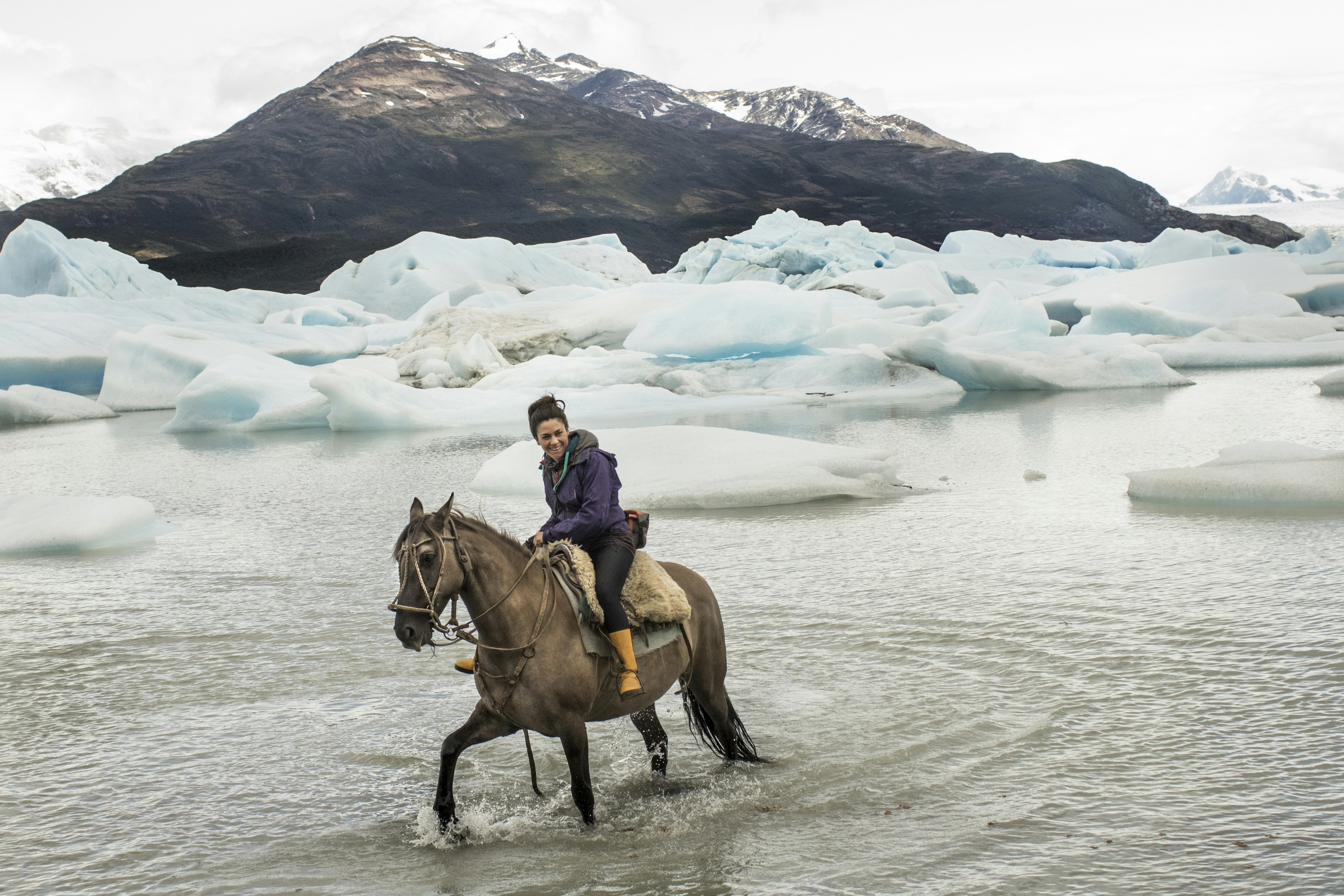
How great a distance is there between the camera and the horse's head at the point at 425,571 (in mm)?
2357

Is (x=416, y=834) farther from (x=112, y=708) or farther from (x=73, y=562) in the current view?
(x=73, y=562)

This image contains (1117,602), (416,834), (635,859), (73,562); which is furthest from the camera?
(73,562)

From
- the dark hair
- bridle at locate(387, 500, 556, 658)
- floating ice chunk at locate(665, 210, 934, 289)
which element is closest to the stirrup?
bridle at locate(387, 500, 556, 658)

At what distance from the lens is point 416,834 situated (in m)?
2.70

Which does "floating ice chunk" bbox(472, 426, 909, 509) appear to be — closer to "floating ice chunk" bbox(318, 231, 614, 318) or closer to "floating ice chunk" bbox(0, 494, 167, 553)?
"floating ice chunk" bbox(0, 494, 167, 553)

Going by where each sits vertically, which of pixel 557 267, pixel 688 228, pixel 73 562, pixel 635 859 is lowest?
pixel 635 859

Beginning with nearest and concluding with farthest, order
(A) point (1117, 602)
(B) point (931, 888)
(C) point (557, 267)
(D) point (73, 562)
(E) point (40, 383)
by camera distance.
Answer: (B) point (931, 888)
(A) point (1117, 602)
(D) point (73, 562)
(E) point (40, 383)
(C) point (557, 267)

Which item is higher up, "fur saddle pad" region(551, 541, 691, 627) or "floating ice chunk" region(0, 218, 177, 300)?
"floating ice chunk" region(0, 218, 177, 300)

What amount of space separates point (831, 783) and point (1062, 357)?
14682mm

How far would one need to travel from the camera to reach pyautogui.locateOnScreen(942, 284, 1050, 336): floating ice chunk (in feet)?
63.7

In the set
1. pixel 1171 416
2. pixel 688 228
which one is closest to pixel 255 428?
pixel 1171 416

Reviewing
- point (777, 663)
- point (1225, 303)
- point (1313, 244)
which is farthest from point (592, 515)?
point (1313, 244)

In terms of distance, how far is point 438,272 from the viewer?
29.3 meters

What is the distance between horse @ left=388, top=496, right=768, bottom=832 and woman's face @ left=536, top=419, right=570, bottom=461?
245 millimetres
